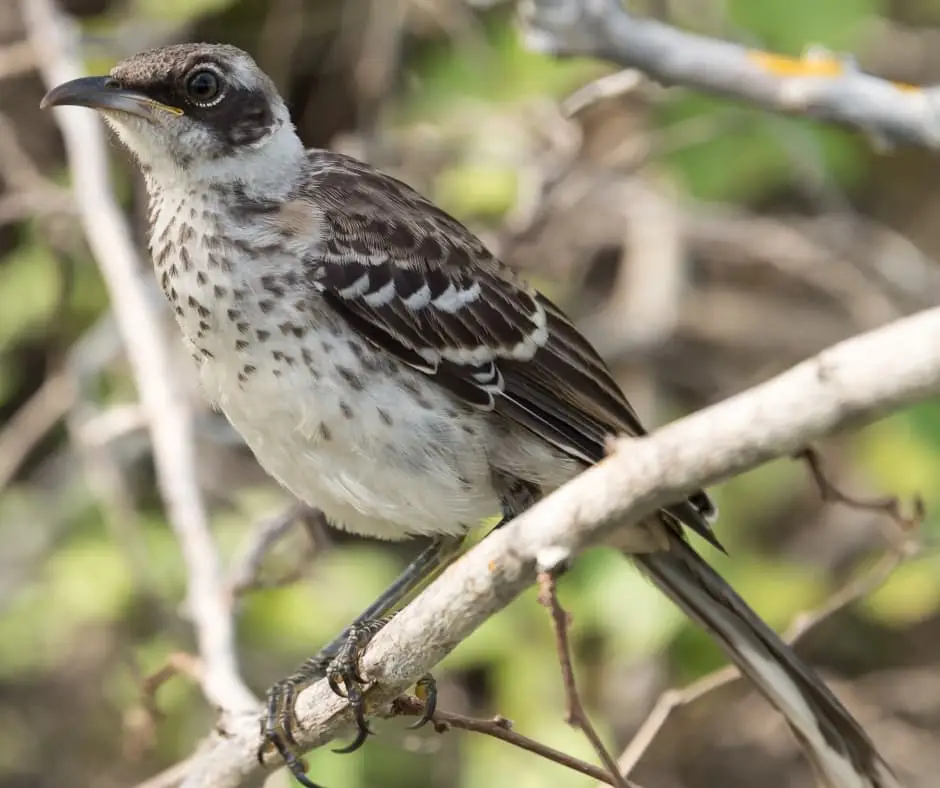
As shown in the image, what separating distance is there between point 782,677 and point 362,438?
1071mm

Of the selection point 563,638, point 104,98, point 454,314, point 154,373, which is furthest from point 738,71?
point 563,638

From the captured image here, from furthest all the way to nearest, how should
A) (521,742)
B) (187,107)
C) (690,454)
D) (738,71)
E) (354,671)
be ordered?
1. (738,71)
2. (187,107)
3. (354,671)
4. (521,742)
5. (690,454)

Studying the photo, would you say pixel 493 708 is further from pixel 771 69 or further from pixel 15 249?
pixel 15 249

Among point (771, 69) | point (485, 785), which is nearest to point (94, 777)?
point (485, 785)

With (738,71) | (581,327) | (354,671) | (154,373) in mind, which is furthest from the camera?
(581,327)

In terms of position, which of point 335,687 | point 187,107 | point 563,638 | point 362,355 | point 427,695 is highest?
point 187,107

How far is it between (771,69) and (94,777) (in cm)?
366

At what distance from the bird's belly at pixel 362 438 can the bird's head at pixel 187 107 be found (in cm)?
44

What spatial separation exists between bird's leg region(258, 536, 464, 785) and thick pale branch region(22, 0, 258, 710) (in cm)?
12

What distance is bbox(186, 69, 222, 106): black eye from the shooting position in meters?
2.83

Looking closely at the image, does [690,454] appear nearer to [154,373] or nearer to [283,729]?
[283,729]

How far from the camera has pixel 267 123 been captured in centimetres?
298

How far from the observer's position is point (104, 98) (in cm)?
273

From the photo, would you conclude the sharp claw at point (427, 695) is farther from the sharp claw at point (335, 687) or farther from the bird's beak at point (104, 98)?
the bird's beak at point (104, 98)
